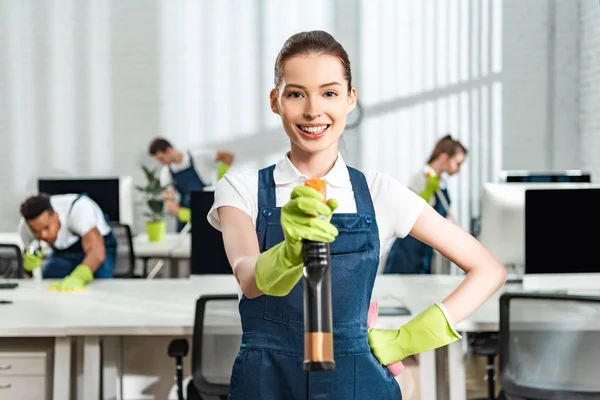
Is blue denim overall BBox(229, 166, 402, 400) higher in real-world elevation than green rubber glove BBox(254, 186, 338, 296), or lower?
lower

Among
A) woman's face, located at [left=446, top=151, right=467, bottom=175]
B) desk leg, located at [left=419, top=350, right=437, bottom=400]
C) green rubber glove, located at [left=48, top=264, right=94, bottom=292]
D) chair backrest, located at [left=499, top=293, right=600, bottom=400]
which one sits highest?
woman's face, located at [left=446, top=151, right=467, bottom=175]

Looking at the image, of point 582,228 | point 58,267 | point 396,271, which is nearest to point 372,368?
point 582,228

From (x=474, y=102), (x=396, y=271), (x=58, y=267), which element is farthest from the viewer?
(x=474, y=102)

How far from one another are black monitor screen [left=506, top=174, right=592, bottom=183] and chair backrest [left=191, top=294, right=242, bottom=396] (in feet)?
10.4

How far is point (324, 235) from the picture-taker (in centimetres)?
104

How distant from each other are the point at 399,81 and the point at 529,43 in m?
1.20

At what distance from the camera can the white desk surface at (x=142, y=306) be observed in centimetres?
296

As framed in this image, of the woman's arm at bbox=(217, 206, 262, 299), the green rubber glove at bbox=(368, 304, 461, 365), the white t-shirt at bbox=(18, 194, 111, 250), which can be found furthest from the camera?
the white t-shirt at bbox=(18, 194, 111, 250)

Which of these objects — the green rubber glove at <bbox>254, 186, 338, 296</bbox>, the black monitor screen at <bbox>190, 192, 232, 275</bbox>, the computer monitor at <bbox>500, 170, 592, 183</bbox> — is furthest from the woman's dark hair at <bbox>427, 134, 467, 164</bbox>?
the green rubber glove at <bbox>254, 186, 338, 296</bbox>

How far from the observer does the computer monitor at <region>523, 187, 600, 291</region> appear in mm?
3297

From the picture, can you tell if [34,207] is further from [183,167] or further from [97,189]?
[183,167]

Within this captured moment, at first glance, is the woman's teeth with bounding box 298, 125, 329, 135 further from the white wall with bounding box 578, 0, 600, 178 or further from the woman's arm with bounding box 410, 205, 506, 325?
the white wall with bounding box 578, 0, 600, 178

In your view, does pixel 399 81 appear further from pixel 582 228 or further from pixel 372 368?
pixel 372 368

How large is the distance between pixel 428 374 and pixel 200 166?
4.25 m
